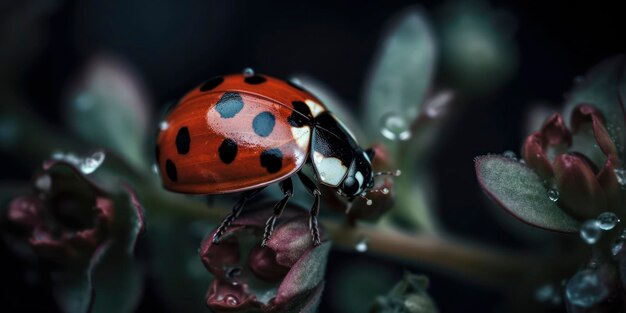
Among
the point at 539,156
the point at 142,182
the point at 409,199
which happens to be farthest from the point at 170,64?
the point at 539,156

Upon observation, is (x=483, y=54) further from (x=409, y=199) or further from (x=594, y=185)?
(x=594, y=185)

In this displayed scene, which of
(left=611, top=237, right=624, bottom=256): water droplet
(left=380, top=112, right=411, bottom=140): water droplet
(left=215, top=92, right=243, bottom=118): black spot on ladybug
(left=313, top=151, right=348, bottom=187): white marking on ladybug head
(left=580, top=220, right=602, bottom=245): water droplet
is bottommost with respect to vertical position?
(left=380, top=112, right=411, bottom=140): water droplet

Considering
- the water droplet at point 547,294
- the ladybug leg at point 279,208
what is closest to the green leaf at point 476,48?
the water droplet at point 547,294

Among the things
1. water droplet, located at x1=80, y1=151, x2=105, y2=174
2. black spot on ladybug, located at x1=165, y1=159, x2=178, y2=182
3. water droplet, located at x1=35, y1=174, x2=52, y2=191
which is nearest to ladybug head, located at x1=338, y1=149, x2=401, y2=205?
black spot on ladybug, located at x1=165, y1=159, x2=178, y2=182

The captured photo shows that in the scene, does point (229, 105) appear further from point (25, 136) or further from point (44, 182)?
point (25, 136)

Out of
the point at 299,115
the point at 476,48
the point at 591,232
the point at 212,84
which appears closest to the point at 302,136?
the point at 299,115

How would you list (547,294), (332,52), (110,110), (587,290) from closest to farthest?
(587,290)
(547,294)
(110,110)
(332,52)

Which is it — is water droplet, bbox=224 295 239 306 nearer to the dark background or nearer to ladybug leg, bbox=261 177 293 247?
ladybug leg, bbox=261 177 293 247
